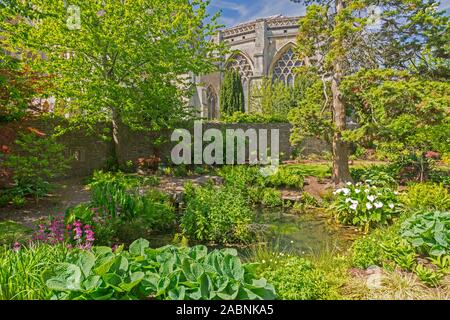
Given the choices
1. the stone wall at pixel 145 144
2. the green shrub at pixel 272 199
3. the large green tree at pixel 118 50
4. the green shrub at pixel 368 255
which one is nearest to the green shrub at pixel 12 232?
the large green tree at pixel 118 50

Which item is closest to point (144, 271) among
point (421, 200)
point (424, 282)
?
point (424, 282)

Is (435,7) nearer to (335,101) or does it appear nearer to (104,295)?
(335,101)

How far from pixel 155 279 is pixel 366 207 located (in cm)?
557

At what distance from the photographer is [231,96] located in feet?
85.4

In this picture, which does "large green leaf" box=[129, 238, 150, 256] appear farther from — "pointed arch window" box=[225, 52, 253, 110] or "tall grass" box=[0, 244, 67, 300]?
"pointed arch window" box=[225, 52, 253, 110]

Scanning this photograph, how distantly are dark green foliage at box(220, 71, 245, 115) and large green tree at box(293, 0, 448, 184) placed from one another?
1607 cm

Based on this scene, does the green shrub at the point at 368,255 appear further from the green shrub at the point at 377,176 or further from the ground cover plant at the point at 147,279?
the green shrub at the point at 377,176

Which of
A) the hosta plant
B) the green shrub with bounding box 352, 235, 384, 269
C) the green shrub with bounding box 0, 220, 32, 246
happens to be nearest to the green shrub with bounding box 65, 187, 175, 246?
the green shrub with bounding box 0, 220, 32, 246

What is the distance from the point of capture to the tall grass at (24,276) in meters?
2.36

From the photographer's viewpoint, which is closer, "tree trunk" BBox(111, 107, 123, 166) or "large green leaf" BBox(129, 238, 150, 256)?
"large green leaf" BBox(129, 238, 150, 256)

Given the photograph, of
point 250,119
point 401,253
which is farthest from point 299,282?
point 250,119

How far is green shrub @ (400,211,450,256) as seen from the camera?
3512mm

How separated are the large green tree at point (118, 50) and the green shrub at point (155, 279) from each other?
7.55 meters
